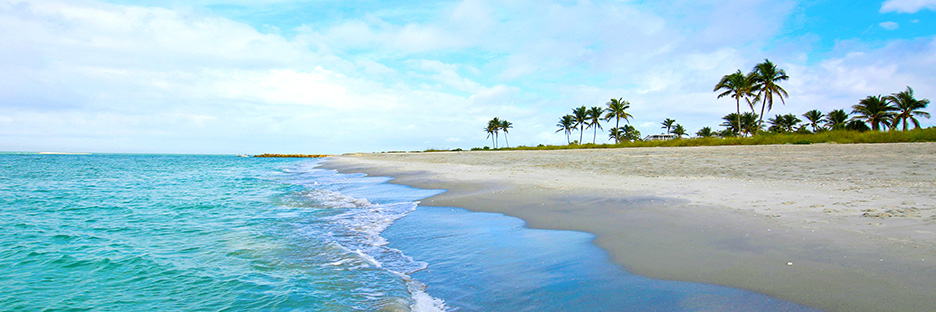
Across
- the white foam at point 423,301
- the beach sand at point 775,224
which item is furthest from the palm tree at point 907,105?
the white foam at point 423,301

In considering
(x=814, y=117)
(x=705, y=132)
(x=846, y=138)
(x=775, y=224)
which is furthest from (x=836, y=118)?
(x=775, y=224)

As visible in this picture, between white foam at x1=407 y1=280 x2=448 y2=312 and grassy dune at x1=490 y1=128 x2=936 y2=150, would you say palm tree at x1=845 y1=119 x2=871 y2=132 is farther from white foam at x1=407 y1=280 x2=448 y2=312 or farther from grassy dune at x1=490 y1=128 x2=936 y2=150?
white foam at x1=407 y1=280 x2=448 y2=312

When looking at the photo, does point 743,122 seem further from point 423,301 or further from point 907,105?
point 423,301

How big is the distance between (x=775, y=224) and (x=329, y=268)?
6.58 meters

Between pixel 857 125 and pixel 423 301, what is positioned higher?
pixel 857 125

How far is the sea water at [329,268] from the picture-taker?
14.2 feet

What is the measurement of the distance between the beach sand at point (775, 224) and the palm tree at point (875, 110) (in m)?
50.2

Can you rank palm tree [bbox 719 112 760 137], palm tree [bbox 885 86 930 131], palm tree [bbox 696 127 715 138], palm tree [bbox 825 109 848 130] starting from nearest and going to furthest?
palm tree [bbox 885 86 930 131]
palm tree [bbox 825 109 848 130]
palm tree [bbox 719 112 760 137]
palm tree [bbox 696 127 715 138]

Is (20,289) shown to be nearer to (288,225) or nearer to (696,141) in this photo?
(288,225)

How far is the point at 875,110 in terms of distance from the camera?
50.2m

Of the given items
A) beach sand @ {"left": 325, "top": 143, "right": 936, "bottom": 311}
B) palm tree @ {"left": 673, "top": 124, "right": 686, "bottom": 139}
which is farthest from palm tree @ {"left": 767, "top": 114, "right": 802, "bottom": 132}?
beach sand @ {"left": 325, "top": 143, "right": 936, "bottom": 311}

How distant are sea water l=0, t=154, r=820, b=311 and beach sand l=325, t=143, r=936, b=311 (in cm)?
51

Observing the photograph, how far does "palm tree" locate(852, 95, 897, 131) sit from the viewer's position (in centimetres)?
4922

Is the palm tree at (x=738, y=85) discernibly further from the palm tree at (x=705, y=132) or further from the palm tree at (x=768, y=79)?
the palm tree at (x=705, y=132)
